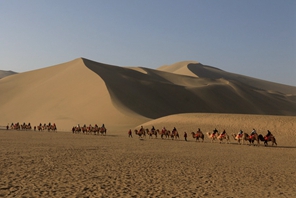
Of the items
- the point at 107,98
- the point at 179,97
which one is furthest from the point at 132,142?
the point at 179,97

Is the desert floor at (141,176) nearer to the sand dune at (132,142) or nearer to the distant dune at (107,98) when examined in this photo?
the sand dune at (132,142)

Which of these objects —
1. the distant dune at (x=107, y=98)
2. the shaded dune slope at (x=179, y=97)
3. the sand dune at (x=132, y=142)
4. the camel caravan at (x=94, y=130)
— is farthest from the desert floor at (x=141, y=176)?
the shaded dune slope at (x=179, y=97)

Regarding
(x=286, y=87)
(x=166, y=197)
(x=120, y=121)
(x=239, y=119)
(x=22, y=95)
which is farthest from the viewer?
(x=286, y=87)

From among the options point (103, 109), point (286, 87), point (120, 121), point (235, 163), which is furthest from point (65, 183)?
point (286, 87)

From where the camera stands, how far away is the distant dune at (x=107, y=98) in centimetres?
5775

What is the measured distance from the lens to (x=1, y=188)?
31.4ft

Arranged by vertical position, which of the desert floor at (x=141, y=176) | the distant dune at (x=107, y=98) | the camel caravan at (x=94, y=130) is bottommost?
the desert floor at (x=141, y=176)

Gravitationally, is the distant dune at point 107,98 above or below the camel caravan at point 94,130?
above

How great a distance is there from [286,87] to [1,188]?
169203 millimetres

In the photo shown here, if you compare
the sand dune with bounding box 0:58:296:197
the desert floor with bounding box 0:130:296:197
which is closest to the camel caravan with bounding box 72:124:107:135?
the sand dune with bounding box 0:58:296:197

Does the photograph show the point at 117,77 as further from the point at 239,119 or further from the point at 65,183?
the point at 65,183

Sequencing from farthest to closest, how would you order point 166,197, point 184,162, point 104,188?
1. point 184,162
2. point 104,188
3. point 166,197

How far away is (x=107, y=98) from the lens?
200ft

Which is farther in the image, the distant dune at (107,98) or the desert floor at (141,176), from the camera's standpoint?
the distant dune at (107,98)
